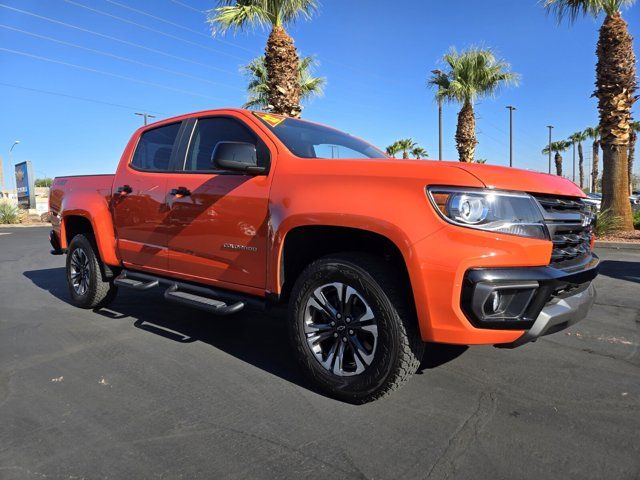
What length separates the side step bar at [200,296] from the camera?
3516mm

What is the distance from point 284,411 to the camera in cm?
287

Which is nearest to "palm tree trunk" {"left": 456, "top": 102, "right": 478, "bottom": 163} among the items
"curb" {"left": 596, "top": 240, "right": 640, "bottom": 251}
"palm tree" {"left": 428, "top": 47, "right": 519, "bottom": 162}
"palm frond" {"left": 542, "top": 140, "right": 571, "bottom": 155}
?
"palm tree" {"left": 428, "top": 47, "right": 519, "bottom": 162}

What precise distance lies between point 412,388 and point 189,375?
1604 mm

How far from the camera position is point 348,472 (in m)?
2.26

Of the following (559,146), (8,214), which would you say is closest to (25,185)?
(8,214)

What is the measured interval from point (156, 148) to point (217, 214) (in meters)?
1.56

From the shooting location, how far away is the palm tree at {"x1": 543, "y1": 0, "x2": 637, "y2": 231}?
42.1ft

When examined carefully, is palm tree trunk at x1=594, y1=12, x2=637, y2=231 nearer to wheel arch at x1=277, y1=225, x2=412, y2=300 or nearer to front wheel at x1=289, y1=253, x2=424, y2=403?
wheel arch at x1=277, y1=225, x2=412, y2=300

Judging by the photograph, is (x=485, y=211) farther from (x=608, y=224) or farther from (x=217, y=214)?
(x=608, y=224)

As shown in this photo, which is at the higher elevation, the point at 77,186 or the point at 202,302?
the point at 77,186

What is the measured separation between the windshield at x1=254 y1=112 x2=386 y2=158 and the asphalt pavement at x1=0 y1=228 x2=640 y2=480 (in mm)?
1674

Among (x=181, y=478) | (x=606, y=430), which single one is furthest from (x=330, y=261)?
(x=606, y=430)

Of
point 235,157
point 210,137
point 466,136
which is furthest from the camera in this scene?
point 466,136

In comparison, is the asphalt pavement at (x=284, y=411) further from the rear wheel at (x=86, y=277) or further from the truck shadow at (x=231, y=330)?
the rear wheel at (x=86, y=277)
